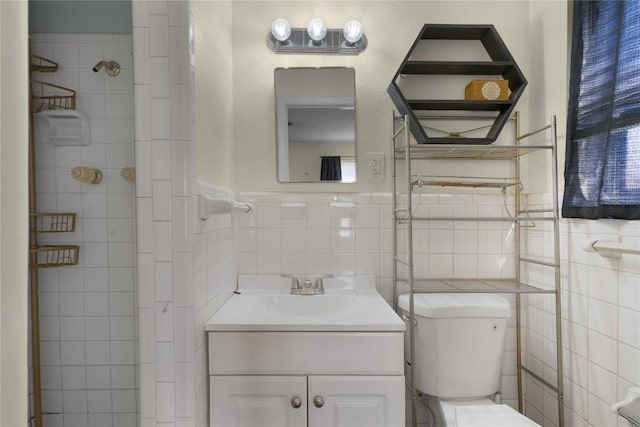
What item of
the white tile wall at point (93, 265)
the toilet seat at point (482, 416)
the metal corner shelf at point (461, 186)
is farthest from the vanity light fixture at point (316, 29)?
the toilet seat at point (482, 416)

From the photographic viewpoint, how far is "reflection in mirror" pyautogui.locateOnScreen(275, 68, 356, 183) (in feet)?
5.23

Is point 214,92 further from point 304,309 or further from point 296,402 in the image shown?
point 296,402

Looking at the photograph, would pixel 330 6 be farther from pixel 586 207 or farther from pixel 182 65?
pixel 586 207

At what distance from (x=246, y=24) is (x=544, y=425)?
2361mm

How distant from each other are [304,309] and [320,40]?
128 cm

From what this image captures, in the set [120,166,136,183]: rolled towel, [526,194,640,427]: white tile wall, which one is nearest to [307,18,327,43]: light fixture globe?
[120,166,136,183]: rolled towel

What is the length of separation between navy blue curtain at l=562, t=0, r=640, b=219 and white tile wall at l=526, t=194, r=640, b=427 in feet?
0.30

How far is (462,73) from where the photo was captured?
1.58 meters

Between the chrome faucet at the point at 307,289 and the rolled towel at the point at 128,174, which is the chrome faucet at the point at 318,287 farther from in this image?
the rolled towel at the point at 128,174

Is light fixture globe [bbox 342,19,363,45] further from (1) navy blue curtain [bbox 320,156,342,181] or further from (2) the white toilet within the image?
(2) the white toilet

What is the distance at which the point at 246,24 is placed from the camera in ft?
5.20

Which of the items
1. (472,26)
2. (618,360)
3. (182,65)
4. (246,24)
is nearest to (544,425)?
(618,360)

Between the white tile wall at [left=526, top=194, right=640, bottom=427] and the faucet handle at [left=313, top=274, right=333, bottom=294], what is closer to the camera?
the white tile wall at [left=526, top=194, right=640, bottom=427]

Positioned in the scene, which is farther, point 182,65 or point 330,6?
point 330,6
